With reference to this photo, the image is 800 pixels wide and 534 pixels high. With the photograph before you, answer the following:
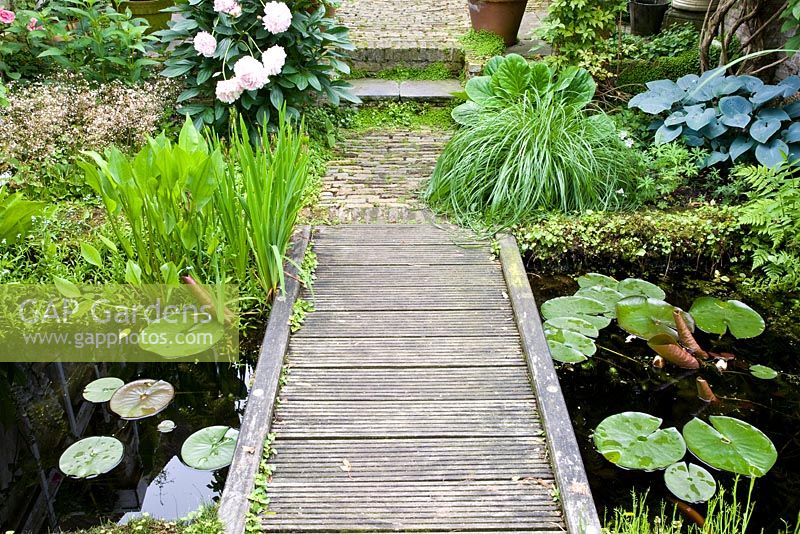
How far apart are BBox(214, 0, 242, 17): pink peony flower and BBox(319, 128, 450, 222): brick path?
1135mm

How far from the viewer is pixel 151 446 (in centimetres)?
286

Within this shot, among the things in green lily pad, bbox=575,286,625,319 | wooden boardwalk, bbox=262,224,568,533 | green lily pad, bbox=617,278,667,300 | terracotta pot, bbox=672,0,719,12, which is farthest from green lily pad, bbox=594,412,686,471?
terracotta pot, bbox=672,0,719,12

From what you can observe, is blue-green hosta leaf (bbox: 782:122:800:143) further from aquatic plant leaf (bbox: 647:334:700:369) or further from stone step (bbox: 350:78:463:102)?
stone step (bbox: 350:78:463:102)

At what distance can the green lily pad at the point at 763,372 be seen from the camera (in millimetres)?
3246

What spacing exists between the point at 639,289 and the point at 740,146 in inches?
49.6

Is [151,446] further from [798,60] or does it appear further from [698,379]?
[798,60]

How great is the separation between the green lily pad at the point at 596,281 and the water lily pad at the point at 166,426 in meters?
2.20

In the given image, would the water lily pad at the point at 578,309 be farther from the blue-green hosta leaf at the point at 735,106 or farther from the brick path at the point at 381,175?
the blue-green hosta leaf at the point at 735,106

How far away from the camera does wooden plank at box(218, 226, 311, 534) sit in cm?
229

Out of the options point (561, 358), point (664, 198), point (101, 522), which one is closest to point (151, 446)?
point (101, 522)

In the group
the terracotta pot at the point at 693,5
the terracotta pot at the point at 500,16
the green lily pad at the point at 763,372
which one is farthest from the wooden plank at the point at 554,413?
the terracotta pot at the point at 693,5

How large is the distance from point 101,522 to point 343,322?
132 centimetres

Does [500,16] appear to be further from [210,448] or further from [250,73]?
[210,448]

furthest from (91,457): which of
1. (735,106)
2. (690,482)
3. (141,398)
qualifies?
(735,106)
